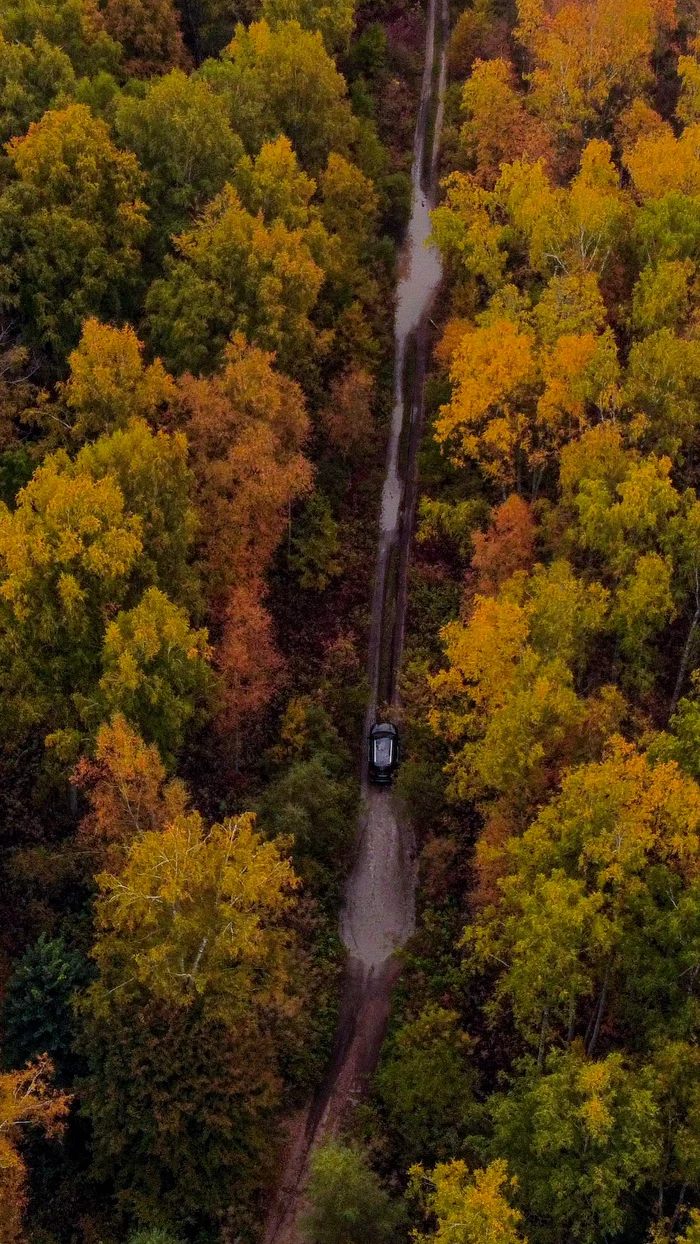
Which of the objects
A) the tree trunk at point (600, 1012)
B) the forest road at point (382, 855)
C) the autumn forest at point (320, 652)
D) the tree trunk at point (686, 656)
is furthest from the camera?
the tree trunk at point (686, 656)

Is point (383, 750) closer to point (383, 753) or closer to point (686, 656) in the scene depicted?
point (383, 753)

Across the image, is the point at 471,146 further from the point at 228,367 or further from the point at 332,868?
the point at 332,868

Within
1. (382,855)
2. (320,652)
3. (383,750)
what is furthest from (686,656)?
(320,652)

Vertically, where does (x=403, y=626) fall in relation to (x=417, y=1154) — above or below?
above

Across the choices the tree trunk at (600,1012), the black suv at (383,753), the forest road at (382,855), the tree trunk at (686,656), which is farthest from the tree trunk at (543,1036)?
the black suv at (383,753)

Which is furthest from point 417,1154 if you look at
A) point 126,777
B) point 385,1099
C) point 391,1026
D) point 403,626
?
point 403,626

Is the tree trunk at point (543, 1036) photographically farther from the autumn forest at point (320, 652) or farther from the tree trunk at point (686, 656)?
the tree trunk at point (686, 656)

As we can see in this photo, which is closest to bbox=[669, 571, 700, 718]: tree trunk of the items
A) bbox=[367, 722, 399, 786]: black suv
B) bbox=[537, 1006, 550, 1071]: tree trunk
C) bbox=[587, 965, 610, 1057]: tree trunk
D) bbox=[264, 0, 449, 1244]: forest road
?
bbox=[587, 965, 610, 1057]: tree trunk
